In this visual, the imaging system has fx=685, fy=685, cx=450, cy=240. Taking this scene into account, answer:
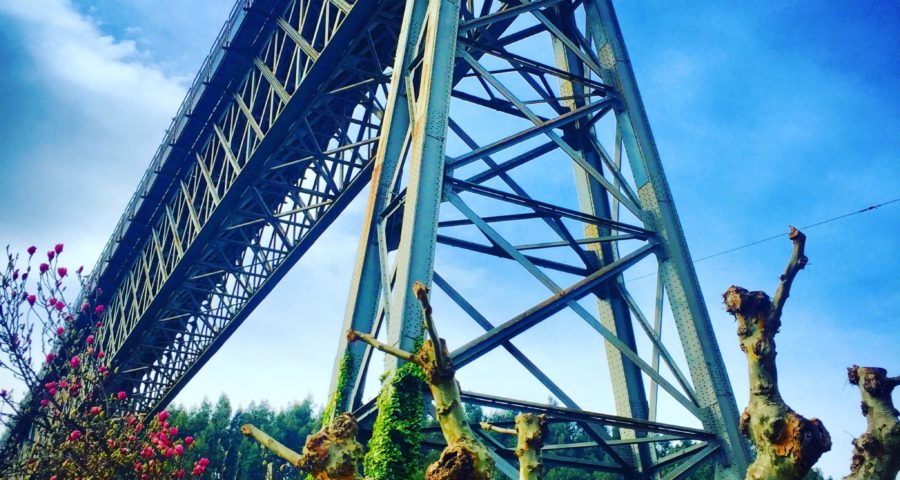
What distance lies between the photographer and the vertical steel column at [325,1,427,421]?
5.86 m

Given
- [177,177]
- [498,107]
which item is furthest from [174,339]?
[498,107]

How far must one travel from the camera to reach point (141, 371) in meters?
21.6

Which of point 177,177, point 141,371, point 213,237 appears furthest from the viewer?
point 141,371

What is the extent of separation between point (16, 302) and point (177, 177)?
1005 centimetres

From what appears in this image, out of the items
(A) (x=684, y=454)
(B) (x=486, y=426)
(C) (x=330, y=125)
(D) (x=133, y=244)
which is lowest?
(B) (x=486, y=426)

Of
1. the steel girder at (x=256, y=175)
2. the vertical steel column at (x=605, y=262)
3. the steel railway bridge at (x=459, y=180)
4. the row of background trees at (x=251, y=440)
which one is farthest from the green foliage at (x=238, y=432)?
the vertical steel column at (x=605, y=262)

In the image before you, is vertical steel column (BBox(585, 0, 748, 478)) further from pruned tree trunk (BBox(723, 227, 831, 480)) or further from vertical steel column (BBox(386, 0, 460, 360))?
pruned tree trunk (BBox(723, 227, 831, 480))

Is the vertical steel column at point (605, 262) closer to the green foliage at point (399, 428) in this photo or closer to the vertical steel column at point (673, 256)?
the vertical steel column at point (673, 256)

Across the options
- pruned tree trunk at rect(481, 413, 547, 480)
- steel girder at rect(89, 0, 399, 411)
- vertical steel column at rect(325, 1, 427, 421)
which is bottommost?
pruned tree trunk at rect(481, 413, 547, 480)

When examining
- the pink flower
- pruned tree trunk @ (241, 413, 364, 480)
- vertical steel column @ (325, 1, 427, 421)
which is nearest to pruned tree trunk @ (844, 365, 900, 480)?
pruned tree trunk @ (241, 413, 364, 480)

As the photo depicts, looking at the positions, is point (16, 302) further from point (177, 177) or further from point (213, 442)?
point (213, 442)

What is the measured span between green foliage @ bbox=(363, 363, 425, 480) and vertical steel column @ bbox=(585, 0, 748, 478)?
8.29 feet

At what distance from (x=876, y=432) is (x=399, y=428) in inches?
113

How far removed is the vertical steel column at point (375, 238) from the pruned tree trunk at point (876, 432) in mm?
3434
